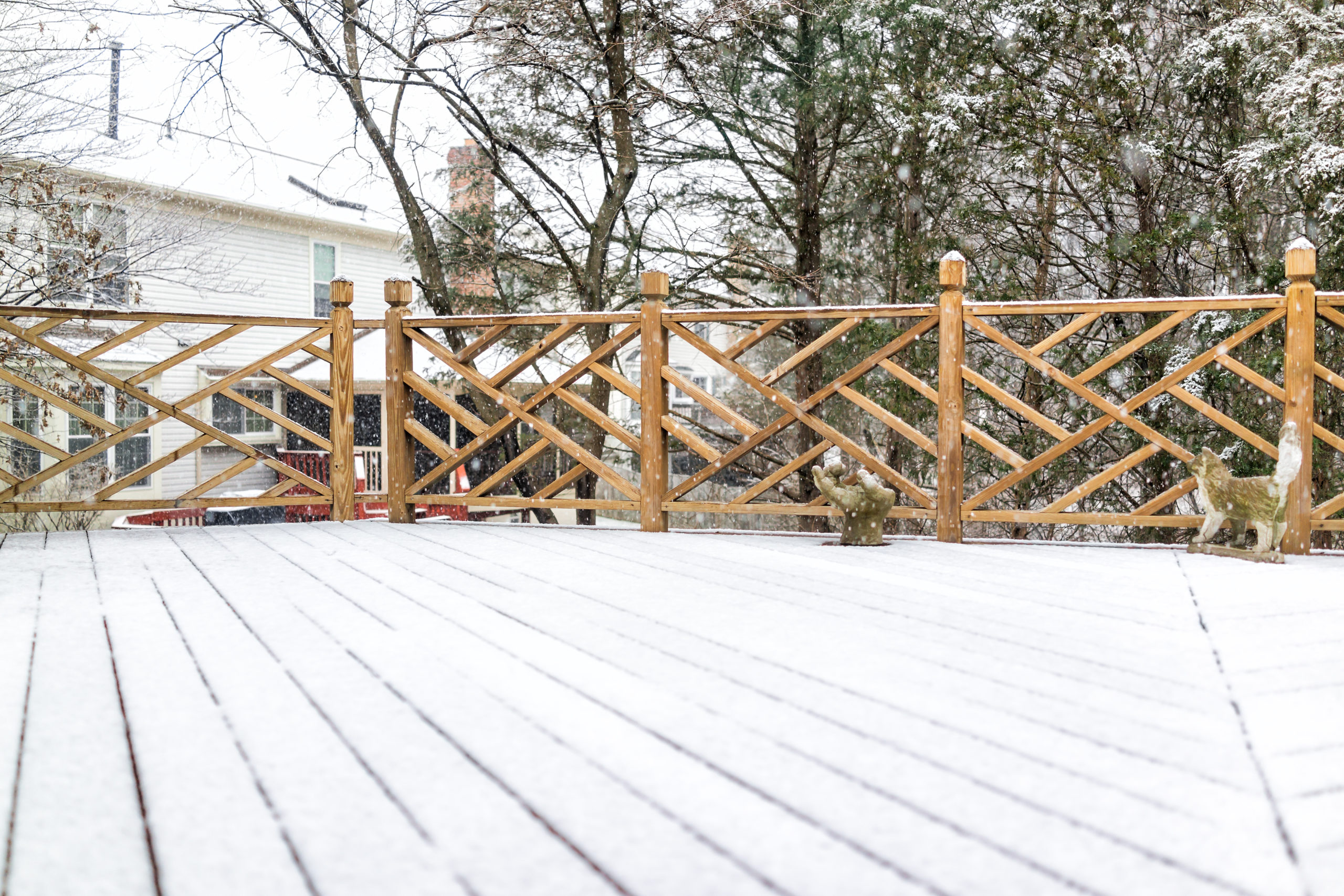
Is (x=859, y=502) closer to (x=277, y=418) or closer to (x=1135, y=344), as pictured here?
(x=1135, y=344)

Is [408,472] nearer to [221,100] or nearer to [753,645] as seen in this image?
[753,645]

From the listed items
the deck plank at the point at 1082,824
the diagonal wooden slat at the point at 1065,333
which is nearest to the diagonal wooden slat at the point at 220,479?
the deck plank at the point at 1082,824

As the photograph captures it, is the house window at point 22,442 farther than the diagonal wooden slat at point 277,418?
Yes

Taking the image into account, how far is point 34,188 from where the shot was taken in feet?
21.5

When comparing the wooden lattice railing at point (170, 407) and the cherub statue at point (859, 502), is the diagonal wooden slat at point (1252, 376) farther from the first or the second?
the wooden lattice railing at point (170, 407)

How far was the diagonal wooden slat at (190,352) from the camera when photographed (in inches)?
165

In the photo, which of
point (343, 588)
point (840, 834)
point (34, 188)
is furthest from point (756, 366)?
point (840, 834)

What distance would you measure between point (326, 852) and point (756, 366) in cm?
1095

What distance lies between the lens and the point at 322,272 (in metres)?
13.1

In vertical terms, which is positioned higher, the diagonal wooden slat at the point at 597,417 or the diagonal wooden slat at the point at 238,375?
the diagonal wooden slat at the point at 238,375

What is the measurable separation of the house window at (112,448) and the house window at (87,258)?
132 cm

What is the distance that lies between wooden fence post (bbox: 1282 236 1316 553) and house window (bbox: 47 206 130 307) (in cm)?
697

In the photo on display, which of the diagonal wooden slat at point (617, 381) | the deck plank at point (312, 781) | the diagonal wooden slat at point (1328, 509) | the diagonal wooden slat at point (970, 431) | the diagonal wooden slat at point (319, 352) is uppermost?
the diagonal wooden slat at point (319, 352)

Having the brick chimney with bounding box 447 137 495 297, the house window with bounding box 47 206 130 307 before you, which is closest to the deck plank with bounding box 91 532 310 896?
the house window with bounding box 47 206 130 307
